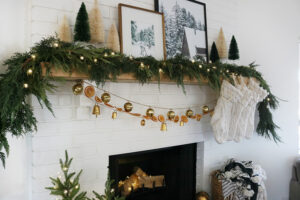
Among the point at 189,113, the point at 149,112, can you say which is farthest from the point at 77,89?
the point at 189,113

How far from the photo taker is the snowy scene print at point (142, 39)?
4.89 ft

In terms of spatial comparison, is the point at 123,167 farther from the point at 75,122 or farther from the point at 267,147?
the point at 267,147

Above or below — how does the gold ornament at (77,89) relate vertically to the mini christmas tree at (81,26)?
below

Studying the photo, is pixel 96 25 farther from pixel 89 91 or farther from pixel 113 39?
pixel 89 91

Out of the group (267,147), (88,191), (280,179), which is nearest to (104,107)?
(88,191)

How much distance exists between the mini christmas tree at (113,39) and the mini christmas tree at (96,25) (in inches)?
2.4

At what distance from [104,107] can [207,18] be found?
117 centimetres

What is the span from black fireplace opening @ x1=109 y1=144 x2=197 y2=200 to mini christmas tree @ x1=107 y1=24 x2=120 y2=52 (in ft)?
2.93

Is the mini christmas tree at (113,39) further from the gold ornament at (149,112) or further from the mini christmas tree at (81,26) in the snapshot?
the gold ornament at (149,112)

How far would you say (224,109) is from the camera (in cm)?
171

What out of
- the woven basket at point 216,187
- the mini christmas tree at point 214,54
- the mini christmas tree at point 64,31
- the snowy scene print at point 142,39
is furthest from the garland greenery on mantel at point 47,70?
the woven basket at point 216,187

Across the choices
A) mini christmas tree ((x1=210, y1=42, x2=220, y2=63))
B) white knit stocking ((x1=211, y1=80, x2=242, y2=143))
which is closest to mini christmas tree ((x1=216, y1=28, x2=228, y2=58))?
mini christmas tree ((x1=210, y1=42, x2=220, y2=63))

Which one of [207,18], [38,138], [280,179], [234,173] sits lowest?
[280,179]

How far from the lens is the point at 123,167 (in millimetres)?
1852
